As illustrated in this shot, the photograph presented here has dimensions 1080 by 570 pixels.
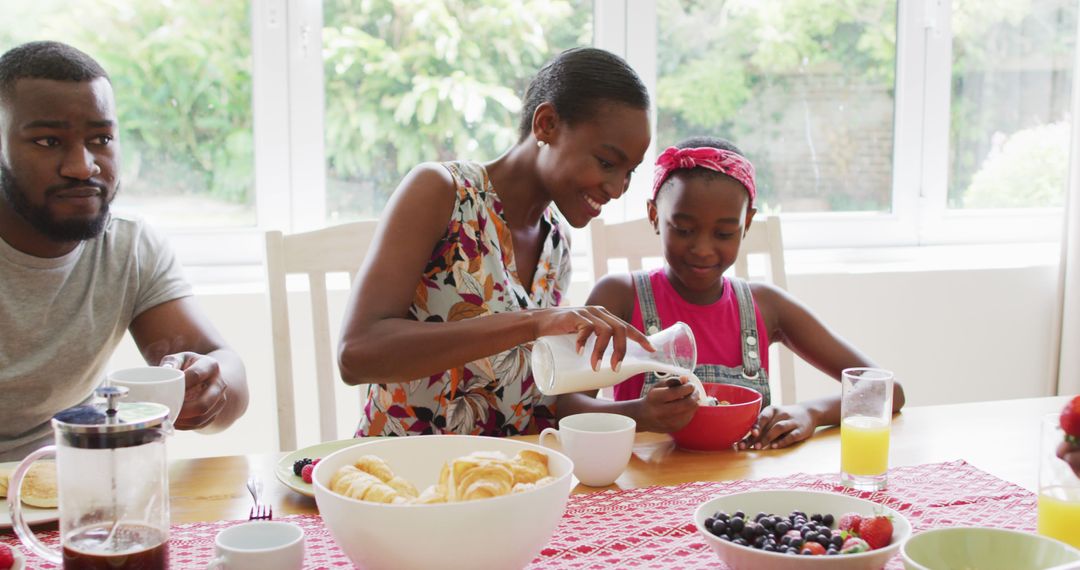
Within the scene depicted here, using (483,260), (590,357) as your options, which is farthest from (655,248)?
(590,357)

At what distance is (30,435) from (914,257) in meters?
2.41

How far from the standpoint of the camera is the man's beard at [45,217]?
1.56 metres

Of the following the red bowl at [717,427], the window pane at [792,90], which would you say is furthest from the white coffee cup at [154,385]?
the window pane at [792,90]

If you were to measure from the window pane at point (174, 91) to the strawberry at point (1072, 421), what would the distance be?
214 centimetres

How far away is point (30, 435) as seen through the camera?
1585 mm

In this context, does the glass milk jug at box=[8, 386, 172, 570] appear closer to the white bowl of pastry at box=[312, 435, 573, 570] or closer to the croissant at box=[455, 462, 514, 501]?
the white bowl of pastry at box=[312, 435, 573, 570]

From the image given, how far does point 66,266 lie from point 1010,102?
2700 millimetres

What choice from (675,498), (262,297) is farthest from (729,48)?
(675,498)

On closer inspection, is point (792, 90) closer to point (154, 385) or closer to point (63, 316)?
point (63, 316)

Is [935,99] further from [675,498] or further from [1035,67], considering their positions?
[675,498]

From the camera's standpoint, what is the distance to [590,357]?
122 centimetres

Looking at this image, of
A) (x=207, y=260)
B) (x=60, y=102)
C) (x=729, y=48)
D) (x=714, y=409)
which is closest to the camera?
(x=714, y=409)

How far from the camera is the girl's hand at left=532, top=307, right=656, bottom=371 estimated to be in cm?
119

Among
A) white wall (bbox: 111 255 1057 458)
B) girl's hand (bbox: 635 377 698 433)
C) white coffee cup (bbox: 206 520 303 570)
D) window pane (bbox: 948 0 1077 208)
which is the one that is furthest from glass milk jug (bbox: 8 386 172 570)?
window pane (bbox: 948 0 1077 208)
